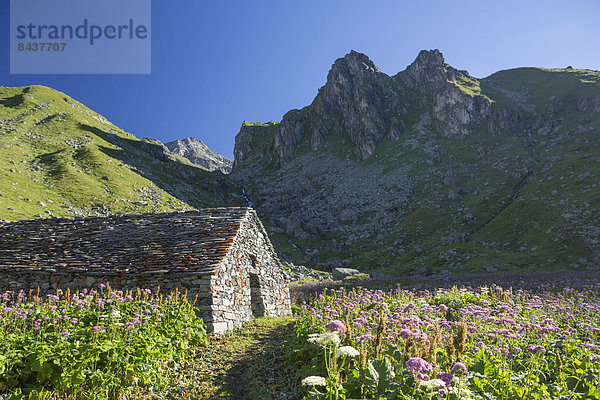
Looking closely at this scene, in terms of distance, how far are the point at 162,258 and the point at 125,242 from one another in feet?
12.6

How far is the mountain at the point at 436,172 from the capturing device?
52.6 meters

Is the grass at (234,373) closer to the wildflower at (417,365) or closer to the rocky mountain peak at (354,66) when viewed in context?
the wildflower at (417,365)

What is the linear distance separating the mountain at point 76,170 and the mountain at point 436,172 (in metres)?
22.6

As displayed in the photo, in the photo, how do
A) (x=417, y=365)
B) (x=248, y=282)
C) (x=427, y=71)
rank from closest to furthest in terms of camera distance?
(x=417, y=365) → (x=248, y=282) → (x=427, y=71)

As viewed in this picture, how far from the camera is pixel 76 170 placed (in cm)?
6525

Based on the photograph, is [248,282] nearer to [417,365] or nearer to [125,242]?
[125,242]

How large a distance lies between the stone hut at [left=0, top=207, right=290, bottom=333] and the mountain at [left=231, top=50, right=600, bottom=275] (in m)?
35.5

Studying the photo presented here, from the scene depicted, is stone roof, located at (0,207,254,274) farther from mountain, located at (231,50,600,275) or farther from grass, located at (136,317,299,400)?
mountain, located at (231,50,600,275)

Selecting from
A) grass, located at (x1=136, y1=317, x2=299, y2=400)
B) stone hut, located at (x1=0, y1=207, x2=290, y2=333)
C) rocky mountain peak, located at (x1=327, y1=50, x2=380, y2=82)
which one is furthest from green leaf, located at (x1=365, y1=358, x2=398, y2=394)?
rocky mountain peak, located at (x1=327, y1=50, x2=380, y2=82)

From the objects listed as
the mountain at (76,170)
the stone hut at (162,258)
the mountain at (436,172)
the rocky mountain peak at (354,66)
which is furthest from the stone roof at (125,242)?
the rocky mountain peak at (354,66)

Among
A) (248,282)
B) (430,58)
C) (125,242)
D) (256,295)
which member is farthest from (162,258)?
(430,58)

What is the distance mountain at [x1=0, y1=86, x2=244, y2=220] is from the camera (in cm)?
5153

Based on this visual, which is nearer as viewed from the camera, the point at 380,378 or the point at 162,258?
the point at 380,378

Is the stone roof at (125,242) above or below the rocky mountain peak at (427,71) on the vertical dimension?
below
